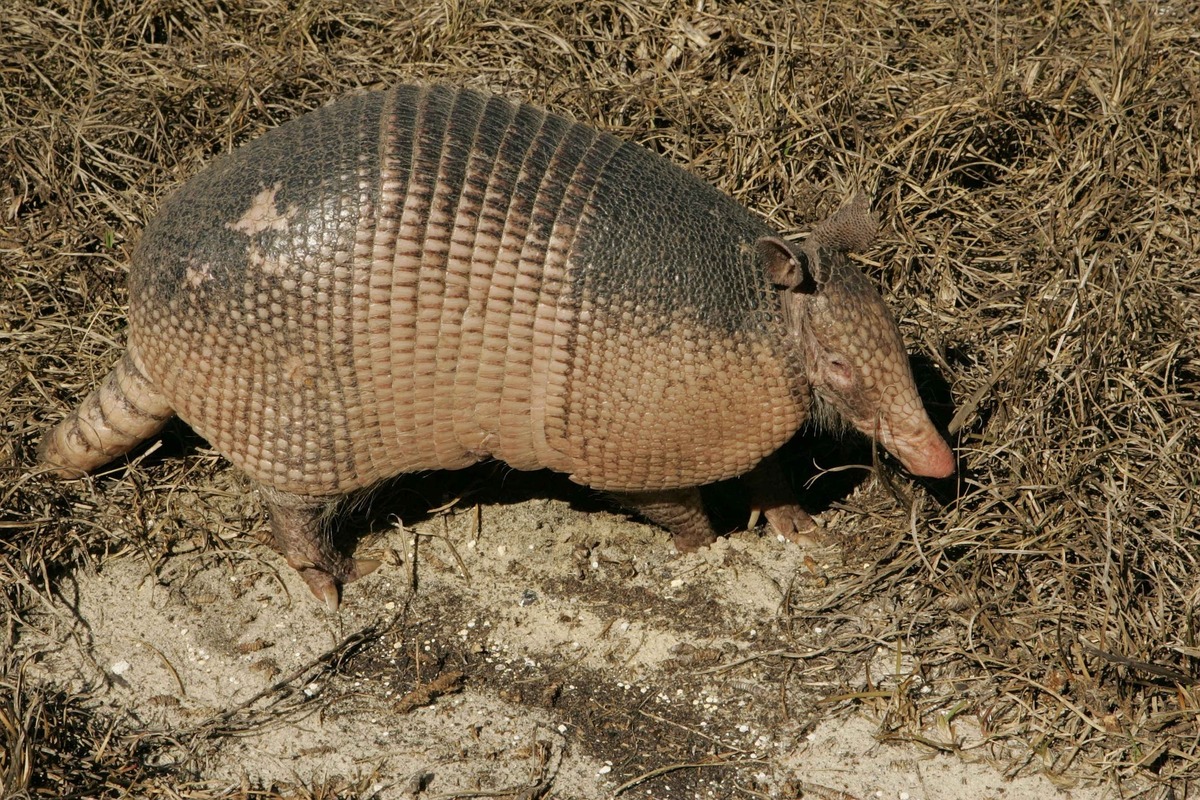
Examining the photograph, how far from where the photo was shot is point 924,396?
5.79 m

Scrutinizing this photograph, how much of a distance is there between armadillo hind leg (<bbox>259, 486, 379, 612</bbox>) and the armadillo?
18cm

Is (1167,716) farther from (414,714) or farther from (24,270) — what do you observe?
(24,270)

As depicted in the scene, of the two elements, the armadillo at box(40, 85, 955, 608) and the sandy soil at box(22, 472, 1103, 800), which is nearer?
the armadillo at box(40, 85, 955, 608)

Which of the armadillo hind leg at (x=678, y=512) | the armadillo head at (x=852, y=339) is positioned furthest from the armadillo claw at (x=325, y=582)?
the armadillo head at (x=852, y=339)

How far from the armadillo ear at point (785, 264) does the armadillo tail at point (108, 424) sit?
2618 mm

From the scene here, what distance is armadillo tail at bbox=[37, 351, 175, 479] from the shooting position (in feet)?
16.3

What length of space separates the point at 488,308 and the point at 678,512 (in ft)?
4.88

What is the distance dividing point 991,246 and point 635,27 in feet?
7.96

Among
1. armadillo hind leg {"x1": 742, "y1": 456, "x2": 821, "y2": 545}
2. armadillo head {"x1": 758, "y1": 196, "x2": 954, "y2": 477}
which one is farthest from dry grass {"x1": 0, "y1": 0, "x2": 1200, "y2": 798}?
armadillo head {"x1": 758, "y1": 196, "x2": 954, "y2": 477}

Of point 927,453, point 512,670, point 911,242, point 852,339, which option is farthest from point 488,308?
point 911,242

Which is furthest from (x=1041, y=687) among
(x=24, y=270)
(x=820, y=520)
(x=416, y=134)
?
(x=24, y=270)

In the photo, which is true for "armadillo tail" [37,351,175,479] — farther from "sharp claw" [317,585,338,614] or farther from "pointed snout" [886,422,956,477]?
"pointed snout" [886,422,956,477]

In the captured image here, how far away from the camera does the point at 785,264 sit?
440cm

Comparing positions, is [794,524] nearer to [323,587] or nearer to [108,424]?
[323,587]
